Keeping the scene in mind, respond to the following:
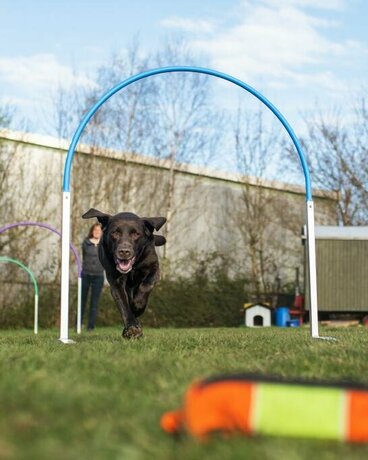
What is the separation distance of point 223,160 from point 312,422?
25269 millimetres

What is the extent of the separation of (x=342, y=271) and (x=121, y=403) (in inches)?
787

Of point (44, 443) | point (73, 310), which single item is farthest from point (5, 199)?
point (44, 443)

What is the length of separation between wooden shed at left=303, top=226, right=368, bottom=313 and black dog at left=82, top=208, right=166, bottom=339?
14.9 meters

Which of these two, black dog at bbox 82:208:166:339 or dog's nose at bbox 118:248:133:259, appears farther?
black dog at bbox 82:208:166:339

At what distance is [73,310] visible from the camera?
19.4 metres

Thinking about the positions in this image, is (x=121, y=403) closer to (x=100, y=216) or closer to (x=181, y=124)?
(x=100, y=216)

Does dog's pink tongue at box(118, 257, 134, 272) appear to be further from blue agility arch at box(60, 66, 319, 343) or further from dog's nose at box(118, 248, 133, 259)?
blue agility arch at box(60, 66, 319, 343)

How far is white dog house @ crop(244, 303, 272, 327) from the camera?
22.4m

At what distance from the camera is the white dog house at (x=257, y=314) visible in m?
22.4

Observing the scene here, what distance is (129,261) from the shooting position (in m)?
7.07

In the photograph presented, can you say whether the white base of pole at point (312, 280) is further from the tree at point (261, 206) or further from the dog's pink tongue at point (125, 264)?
the tree at point (261, 206)

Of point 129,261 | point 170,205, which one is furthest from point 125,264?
point 170,205

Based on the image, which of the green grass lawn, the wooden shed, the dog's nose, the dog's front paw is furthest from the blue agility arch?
the wooden shed

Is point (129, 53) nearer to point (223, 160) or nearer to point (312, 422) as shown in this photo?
point (223, 160)
